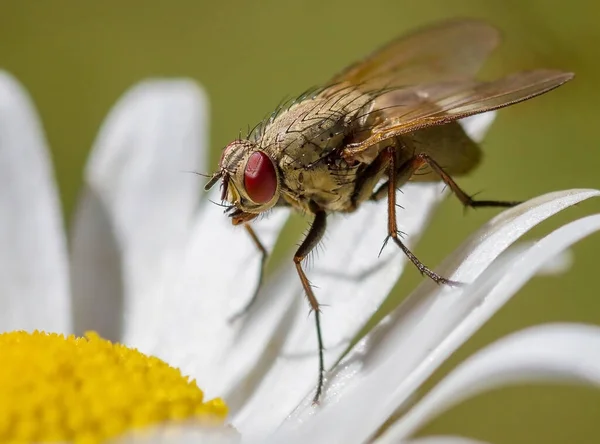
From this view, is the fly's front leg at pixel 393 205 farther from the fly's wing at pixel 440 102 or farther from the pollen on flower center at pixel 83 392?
the pollen on flower center at pixel 83 392

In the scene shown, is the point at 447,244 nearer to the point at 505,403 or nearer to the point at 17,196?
the point at 505,403

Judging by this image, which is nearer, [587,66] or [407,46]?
[407,46]

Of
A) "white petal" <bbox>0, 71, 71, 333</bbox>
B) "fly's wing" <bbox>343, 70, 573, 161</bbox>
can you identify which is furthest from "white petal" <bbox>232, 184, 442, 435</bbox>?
"white petal" <bbox>0, 71, 71, 333</bbox>

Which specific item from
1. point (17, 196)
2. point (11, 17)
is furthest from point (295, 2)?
point (17, 196)

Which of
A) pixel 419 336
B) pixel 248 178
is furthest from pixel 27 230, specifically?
pixel 419 336

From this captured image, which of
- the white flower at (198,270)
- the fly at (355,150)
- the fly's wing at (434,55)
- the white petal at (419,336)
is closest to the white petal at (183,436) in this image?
the white petal at (419,336)

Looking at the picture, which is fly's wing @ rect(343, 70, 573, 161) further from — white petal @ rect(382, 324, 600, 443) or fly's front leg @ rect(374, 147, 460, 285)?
white petal @ rect(382, 324, 600, 443)

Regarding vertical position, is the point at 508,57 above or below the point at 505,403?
above
